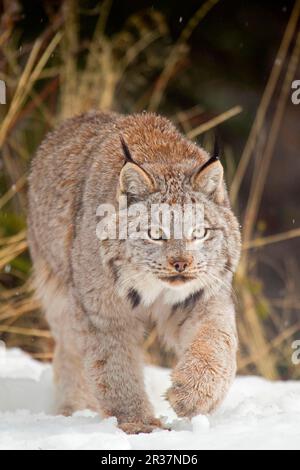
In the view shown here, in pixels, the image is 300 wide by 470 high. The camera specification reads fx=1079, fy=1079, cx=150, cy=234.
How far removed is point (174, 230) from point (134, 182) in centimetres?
34

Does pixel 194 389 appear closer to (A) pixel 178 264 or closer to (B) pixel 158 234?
(A) pixel 178 264

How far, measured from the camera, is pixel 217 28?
35.9 feet

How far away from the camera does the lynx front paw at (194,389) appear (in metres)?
4.58

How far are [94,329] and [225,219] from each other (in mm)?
802

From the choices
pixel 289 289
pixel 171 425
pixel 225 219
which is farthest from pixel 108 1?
pixel 171 425

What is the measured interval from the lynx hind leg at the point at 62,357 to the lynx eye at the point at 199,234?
125cm

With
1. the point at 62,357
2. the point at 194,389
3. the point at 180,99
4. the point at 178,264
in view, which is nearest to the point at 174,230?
the point at 178,264

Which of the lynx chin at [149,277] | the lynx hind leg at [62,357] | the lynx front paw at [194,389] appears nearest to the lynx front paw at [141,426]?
the lynx chin at [149,277]

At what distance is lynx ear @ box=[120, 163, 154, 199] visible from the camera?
4820mm

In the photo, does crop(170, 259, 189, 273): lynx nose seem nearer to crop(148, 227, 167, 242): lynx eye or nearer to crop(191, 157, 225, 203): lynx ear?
crop(148, 227, 167, 242): lynx eye

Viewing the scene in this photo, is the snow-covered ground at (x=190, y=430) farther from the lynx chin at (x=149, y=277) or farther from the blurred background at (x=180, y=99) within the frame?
the blurred background at (x=180, y=99)

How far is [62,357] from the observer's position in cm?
609

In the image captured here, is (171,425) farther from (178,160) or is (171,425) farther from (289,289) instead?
(289,289)

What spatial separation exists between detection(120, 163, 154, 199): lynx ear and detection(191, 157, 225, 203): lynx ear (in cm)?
22
